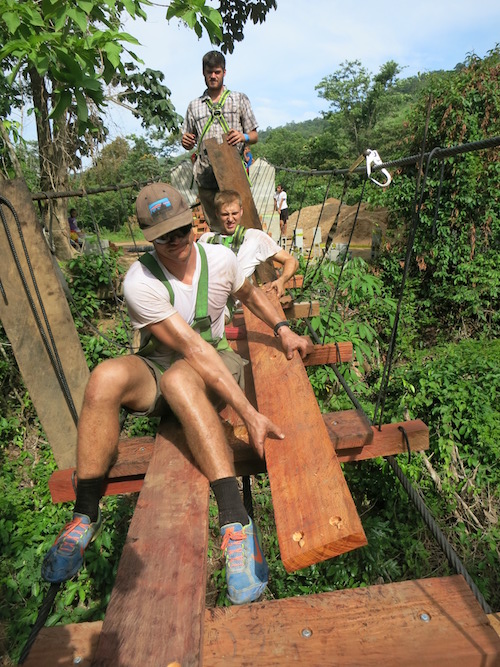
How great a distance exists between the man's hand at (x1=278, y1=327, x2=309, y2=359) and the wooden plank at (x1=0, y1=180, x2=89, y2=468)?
3.38 ft

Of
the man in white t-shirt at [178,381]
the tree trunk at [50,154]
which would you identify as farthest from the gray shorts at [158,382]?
the tree trunk at [50,154]

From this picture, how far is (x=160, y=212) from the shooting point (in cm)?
178

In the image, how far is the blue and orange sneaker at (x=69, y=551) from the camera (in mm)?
1428

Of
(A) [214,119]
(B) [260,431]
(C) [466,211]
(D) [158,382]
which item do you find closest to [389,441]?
(B) [260,431]

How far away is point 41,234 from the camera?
2139 mm

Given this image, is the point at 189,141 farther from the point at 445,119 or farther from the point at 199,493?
the point at 445,119

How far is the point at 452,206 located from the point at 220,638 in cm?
688

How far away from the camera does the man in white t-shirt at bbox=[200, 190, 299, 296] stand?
2.92 metres

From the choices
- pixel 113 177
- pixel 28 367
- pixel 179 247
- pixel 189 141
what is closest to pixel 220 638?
pixel 179 247

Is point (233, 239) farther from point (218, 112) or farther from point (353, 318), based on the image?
point (353, 318)

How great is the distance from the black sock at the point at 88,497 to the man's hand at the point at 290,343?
3.11 feet

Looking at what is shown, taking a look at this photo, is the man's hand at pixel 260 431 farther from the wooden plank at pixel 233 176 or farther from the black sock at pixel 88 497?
the wooden plank at pixel 233 176

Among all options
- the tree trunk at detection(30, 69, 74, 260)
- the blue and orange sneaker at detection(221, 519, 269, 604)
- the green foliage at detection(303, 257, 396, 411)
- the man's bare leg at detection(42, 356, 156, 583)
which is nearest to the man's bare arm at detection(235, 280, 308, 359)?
the man's bare leg at detection(42, 356, 156, 583)

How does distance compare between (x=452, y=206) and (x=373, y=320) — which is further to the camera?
(x=452, y=206)
